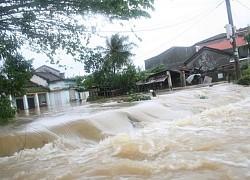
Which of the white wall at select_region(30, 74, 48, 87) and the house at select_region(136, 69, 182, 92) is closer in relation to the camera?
the house at select_region(136, 69, 182, 92)

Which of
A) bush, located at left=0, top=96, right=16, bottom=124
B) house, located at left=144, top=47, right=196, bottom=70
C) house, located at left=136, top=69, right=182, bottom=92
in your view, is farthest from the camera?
house, located at left=144, top=47, right=196, bottom=70

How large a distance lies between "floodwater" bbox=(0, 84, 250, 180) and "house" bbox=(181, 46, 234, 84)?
800 inches

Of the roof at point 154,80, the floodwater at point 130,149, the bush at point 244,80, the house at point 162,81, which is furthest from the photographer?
the house at point 162,81

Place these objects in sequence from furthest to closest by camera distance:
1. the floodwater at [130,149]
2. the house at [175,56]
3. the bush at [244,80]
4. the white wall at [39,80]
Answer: the house at [175,56]
the white wall at [39,80]
the bush at [244,80]
the floodwater at [130,149]

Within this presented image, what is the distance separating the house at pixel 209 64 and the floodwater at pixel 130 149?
20331 millimetres

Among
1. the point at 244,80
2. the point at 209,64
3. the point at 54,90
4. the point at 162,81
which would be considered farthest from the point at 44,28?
the point at 54,90

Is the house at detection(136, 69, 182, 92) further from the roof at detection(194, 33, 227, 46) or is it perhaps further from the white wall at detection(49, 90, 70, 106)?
the roof at detection(194, 33, 227, 46)

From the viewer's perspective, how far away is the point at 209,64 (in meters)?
33.3

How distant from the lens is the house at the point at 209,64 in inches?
1151

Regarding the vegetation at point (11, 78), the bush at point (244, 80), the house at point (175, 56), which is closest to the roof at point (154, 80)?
the house at point (175, 56)

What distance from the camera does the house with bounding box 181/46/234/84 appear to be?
29230 millimetres

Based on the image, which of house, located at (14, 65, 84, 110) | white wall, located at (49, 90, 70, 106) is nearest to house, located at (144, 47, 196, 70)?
house, located at (14, 65, 84, 110)

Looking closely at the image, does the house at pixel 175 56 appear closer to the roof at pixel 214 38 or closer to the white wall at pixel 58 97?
the roof at pixel 214 38

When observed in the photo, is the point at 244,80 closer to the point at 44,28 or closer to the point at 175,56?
the point at 44,28
